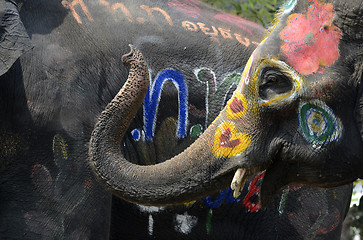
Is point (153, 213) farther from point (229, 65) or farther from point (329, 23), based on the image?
point (329, 23)

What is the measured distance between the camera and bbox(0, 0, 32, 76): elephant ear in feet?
8.75

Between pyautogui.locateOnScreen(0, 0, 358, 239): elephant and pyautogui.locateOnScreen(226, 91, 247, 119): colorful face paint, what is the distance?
727 millimetres

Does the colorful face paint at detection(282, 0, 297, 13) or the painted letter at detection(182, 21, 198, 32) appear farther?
the painted letter at detection(182, 21, 198, 32)

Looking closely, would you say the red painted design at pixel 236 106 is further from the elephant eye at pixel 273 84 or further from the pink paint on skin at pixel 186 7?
the pink paint on skin at pixel 186 7

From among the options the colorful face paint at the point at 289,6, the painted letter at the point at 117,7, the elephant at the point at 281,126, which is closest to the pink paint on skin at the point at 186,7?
the painted letter at the point at 117,7

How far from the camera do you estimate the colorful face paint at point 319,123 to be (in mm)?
2207

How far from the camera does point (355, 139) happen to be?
222 centimetres

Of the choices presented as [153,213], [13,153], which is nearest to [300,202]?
[153,213]

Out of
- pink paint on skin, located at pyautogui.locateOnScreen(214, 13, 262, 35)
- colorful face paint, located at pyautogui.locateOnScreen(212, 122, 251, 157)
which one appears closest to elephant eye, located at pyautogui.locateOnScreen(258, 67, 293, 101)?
colorful face paint, located at pyautogui.locateOnScreen(212, 122, 251, 157)

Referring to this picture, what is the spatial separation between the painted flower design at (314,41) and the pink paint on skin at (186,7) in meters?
0.95

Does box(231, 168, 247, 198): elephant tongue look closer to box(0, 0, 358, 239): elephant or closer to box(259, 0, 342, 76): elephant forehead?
box(259, 0, 342, 76): elephant forehead

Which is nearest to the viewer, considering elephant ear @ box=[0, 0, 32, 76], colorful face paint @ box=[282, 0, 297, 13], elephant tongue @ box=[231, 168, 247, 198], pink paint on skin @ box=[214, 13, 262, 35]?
elephant tongue @ box=[231, 168, 247, 198]

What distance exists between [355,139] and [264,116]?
276 mm

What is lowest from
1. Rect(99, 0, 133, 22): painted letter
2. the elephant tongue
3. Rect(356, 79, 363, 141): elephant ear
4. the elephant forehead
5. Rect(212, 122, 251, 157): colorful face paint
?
Rect(99, 0, 133, 22): painted letter
